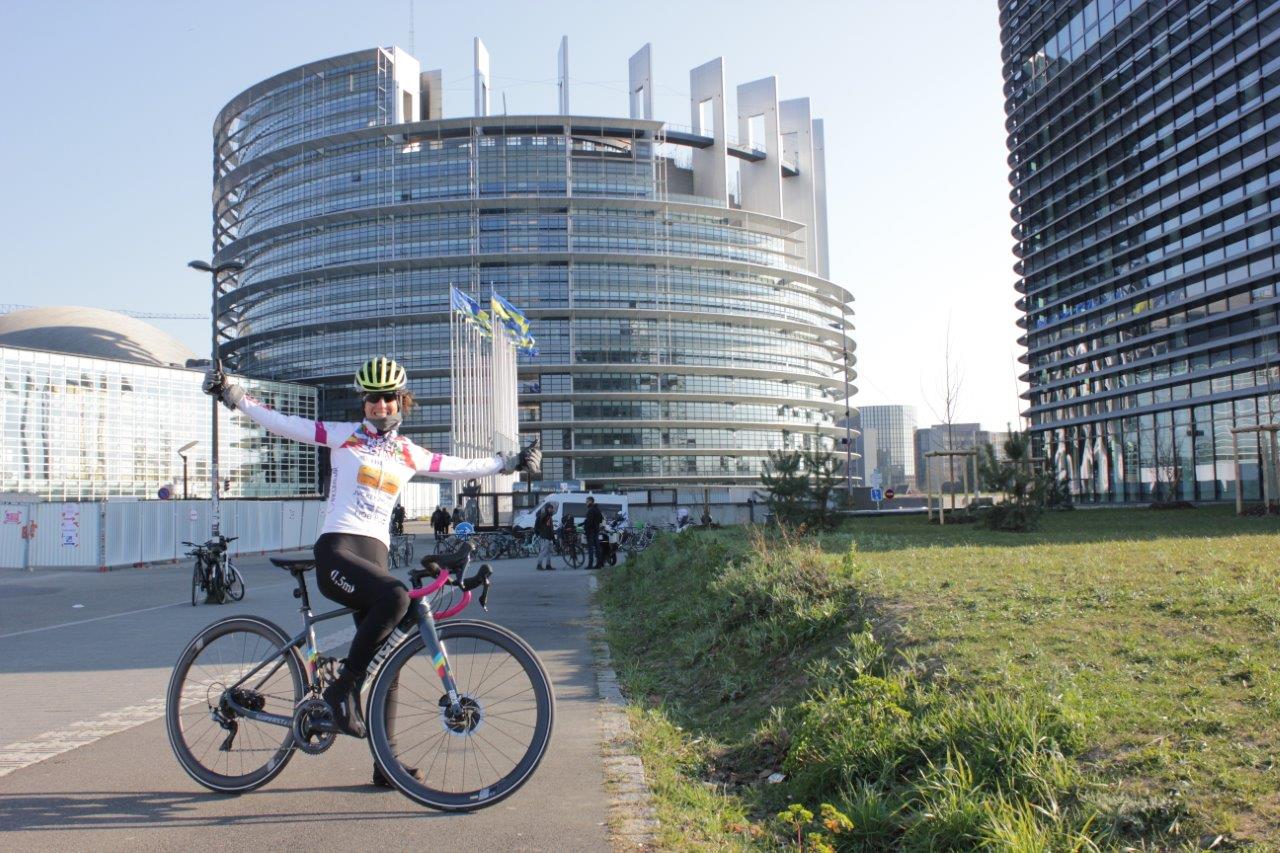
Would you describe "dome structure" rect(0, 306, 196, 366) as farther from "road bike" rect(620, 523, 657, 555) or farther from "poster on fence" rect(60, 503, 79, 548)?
"road bike" rect(620, 523, 657, 555)

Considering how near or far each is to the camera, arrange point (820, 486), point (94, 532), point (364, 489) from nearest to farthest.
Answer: point (364, 489) → point (820, 486) → point (94, 532)

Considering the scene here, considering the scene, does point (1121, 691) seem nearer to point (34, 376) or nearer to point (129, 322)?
point (34, 376)

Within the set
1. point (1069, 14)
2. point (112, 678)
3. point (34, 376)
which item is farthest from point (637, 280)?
point (112, 678)

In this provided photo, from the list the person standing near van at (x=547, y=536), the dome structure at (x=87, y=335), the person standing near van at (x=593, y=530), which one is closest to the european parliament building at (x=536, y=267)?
the dome structure at (x=87, y=335)

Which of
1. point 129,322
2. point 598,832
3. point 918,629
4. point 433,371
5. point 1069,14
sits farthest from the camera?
point 129,322

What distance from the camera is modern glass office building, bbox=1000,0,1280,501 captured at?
2190 inches

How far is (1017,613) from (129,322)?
384ft

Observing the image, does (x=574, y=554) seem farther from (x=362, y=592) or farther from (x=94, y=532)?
(x=362, y=592)

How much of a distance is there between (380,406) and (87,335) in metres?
110

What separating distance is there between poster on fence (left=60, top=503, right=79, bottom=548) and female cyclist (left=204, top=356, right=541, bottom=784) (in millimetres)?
23238

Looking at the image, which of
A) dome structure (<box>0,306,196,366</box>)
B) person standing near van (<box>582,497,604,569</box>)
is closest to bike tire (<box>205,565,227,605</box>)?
person standing near van (<box>582,497,604,569</box>)

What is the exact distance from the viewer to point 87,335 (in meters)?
100

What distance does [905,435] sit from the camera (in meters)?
187

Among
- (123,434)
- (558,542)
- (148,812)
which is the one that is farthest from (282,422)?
(123,434)
